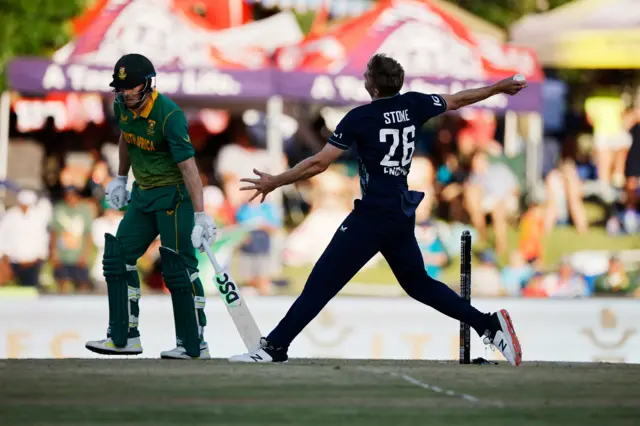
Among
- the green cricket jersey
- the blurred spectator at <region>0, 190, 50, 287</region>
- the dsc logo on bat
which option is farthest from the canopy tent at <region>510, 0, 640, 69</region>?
the green cricket jersey

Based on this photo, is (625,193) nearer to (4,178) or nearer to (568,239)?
(568,239)

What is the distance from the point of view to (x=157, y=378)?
845 centimetres

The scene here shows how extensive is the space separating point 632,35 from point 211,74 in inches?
218

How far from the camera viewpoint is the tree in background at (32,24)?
20594mm

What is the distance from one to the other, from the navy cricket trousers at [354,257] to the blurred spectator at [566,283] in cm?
970

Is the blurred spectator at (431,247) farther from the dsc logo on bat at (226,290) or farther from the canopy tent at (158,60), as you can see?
the dsc logo on bat at (226,290)

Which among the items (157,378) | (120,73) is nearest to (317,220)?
(120,73)

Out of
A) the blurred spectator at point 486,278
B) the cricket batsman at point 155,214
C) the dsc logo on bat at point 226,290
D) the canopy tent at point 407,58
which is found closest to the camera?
the cricket batsman at point 155,214

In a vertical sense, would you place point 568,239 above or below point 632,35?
below

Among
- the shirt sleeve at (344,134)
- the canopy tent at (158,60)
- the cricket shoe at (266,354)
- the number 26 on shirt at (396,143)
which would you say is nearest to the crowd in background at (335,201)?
the canopy tent at (158,60)

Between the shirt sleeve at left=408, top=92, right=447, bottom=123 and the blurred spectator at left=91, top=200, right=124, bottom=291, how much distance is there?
9.00m

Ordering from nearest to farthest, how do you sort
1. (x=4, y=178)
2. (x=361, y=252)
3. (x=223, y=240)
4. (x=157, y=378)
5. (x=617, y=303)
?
(x=157, y=378) < (x=361, y=252) < (x=617, y=303) < (x=223, y=240) < (x=4, y=178)

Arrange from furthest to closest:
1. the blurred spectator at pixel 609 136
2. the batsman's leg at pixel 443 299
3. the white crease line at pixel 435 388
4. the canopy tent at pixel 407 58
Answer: the blurred spectator at pixel 609 136, the canopy tent at pixel 407 58, the batsman's leg at pixel 443 299, the white crease line at pixel 435 388

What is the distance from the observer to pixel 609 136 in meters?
22.9
